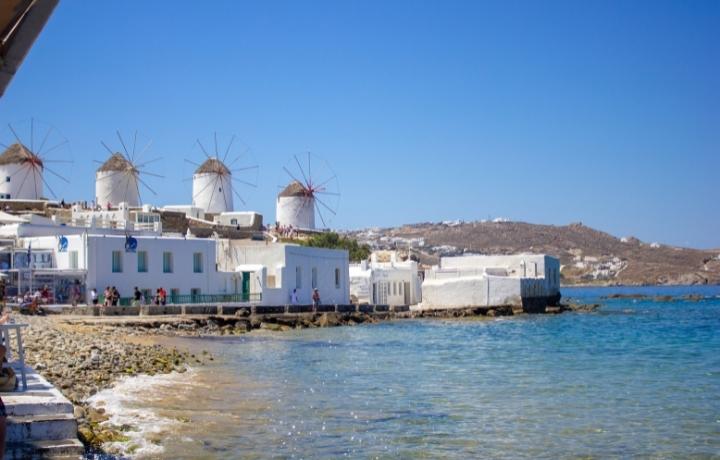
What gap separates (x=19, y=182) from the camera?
190ft

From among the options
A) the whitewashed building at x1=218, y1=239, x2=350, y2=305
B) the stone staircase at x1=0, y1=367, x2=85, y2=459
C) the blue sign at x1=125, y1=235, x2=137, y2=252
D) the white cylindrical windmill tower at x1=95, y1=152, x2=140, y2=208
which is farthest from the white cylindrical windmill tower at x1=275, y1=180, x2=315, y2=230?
the stone staircase at x1=0, y1=367, x2=85, y2=459

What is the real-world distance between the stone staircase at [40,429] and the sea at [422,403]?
870mm

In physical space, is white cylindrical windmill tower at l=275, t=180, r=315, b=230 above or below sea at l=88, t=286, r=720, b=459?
above

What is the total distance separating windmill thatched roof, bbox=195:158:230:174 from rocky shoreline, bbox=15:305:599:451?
30.9 meters

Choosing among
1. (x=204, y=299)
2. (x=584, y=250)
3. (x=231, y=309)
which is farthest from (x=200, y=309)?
(x=584, y=250)

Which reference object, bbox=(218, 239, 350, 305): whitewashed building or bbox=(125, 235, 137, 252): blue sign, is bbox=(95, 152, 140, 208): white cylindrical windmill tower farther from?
bbox=(125, 235, 137, 252): blue sign

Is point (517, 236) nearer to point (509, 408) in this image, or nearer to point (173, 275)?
point (173, 275)

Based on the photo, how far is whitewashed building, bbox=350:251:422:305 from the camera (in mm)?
50469

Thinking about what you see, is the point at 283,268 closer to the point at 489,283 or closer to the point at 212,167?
the point at 489,283

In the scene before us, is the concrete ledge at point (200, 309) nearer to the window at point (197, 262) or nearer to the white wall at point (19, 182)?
the window at point (197, 262)

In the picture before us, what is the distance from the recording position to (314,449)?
11.0 m

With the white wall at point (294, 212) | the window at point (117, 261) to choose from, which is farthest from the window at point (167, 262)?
the white wall at point (294, 212)

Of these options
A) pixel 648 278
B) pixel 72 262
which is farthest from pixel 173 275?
pixel 648 278

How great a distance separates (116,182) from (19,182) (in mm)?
5929
